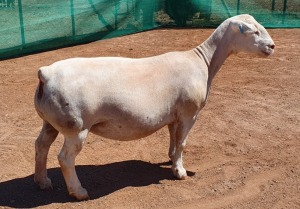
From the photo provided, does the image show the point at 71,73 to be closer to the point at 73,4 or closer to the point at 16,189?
the point at 16,189

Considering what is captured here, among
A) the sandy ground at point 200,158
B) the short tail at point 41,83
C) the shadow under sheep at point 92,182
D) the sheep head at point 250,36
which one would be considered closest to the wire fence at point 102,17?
the sandy ground at point 200,158

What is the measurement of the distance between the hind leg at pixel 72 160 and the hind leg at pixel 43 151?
Result: 42cm

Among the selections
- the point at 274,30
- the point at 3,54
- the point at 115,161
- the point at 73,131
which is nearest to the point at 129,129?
the point at 73,131

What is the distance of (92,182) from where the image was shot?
17.3 ft

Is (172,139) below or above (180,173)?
above

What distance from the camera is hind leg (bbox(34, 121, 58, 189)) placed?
4.86 meters

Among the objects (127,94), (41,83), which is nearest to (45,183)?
(41,83)

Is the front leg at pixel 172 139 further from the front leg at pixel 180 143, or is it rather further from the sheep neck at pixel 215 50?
the sheep neck at pixel 215 50

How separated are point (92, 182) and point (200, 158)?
155 centimetres

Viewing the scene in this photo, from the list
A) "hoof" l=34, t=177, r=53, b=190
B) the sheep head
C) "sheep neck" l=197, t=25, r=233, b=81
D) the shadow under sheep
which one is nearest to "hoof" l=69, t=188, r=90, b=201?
the shadow under sheep

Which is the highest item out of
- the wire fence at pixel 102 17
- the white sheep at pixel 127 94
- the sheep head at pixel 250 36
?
the sheep head at pixel 250 36

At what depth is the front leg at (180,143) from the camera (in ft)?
16.8

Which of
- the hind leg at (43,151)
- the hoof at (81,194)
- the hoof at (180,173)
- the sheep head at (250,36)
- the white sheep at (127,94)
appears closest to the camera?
the white sheep at (127,94)

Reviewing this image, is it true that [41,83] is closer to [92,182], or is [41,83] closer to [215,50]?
[92,182]
